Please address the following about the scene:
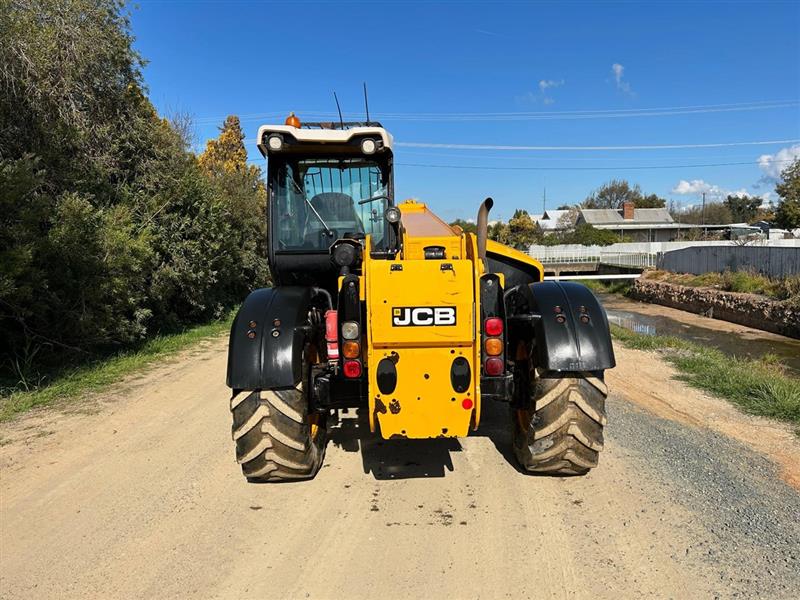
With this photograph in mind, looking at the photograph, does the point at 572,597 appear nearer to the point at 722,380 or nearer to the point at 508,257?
the point at 508,257

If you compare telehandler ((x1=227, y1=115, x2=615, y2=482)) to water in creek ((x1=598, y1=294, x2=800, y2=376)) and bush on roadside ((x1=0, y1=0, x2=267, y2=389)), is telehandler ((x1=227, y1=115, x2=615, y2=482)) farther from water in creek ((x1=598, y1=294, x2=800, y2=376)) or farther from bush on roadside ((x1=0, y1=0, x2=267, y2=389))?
water in creek ((x1=598, y1=294, x2=800, y2=376))

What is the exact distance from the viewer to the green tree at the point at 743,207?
84.0 m

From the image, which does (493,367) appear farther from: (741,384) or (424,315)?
(741,384)

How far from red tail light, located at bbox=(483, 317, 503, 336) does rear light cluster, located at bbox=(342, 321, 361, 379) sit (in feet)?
2.82

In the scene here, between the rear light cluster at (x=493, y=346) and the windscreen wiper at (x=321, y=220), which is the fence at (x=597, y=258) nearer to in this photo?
the windscreen wiper at (x=321, y=220)

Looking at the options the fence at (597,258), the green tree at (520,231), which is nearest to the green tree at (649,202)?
the green tree at (520,231)

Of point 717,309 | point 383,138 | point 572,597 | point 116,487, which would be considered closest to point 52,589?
point 116,487

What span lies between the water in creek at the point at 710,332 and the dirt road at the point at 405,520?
34.9ft

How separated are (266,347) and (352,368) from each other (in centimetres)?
62

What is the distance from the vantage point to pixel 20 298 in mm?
6695

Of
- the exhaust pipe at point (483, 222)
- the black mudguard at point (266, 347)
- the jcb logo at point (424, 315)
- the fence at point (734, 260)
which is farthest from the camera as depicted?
the fence at point (734, 260)

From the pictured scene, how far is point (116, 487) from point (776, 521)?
15.2ft

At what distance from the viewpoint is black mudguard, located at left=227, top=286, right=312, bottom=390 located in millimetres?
3670

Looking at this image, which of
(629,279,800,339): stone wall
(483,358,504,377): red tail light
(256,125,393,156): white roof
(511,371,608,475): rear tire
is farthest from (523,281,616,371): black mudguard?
(629,279,800,339): stone wall
